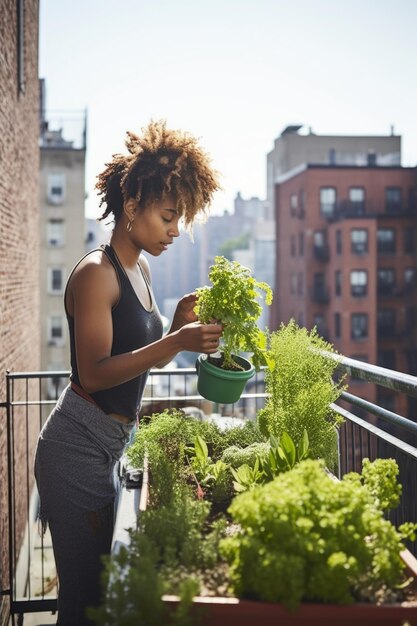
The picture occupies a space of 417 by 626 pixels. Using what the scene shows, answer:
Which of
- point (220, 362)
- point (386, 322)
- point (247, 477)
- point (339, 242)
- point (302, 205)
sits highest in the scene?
point (302, 205)

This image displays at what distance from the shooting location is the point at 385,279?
46.6 m

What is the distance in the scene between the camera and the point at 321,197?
47.2 metres

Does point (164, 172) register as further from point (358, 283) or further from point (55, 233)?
point (358, 283)

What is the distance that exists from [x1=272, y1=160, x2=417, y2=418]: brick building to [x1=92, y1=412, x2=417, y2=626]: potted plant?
44.0 meters

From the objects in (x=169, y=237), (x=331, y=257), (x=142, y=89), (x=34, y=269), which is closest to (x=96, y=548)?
(x=169, y=237)

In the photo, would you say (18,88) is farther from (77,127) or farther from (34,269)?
(77,127)

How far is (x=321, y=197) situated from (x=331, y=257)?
3630mm

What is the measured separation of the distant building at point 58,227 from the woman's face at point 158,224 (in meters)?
35.2

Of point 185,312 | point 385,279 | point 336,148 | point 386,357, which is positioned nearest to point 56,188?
point 385,279

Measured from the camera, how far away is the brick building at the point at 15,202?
714 cm

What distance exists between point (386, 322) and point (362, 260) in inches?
162

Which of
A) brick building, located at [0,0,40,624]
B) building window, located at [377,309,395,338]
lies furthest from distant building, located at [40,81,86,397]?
brick building, located at [0,0,40,624]

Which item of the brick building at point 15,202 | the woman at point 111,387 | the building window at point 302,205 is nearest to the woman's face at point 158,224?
the woman at point 111,387

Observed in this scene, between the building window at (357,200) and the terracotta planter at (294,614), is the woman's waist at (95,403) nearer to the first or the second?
the terracotta planter at (294,614)
